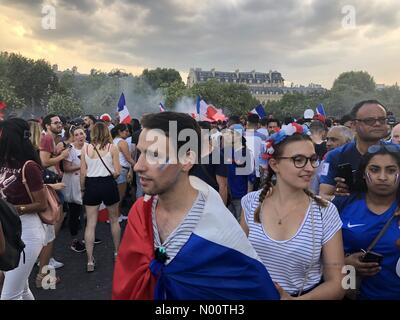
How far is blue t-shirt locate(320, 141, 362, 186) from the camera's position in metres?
3.28

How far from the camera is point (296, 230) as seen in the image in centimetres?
223

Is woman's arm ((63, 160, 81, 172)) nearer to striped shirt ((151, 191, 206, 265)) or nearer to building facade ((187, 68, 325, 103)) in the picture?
striped shirt ((151, 191, 206, 265))

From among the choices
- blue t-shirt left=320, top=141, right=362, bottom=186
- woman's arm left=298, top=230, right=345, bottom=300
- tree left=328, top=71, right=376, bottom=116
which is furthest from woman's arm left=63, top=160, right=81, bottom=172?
tree left=328, top=71, right=376, bottom=116

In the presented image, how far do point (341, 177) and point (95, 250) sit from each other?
14.3ft

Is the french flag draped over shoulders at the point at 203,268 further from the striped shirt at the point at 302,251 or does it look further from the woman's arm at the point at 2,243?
the woman's arm at the point at 2,243

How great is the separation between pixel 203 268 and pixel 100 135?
4167 mm

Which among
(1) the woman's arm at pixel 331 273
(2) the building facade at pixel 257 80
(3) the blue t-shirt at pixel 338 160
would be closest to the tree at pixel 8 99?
(3) the blue t-shirt at pixel 338 160

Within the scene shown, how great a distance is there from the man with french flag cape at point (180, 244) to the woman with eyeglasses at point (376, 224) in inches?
30.5

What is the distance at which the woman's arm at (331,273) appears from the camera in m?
2.15

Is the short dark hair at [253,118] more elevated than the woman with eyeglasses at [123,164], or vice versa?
the short dark hair at [253,118]

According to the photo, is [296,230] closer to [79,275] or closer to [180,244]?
[180,244]

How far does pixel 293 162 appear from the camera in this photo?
240 cm

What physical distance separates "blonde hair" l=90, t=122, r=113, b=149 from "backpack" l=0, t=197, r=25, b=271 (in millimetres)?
3069

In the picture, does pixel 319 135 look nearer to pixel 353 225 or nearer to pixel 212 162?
pixel 212 162
